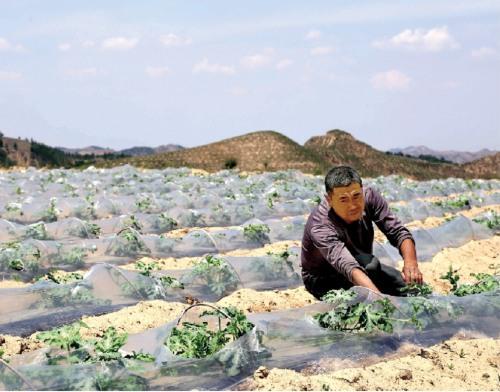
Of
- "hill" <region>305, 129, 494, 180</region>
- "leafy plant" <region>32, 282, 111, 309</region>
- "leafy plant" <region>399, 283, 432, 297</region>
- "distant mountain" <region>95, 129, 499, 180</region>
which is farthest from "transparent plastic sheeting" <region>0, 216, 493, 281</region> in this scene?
"hill" <region>305, 129, 494, 180</region>

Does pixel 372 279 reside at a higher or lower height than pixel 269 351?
higher

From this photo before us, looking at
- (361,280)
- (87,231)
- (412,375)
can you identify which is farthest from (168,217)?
(412,375)

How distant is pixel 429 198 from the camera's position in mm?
21188

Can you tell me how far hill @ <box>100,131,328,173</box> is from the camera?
41.6 metres

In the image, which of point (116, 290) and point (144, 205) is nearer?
point (116, 290)

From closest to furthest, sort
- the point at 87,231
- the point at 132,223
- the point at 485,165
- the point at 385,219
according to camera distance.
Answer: the point at 385,219, the point at 87,231, the point at 132,223, the point at 485,165

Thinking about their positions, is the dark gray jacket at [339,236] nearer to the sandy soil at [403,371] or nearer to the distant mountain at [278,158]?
the sandy soil at [403,371]

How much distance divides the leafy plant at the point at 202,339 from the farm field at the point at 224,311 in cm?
5

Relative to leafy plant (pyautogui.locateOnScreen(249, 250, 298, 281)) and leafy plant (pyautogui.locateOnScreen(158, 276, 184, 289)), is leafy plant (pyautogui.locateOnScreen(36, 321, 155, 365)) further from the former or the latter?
leafy plant (pyautogui.locateOnScreen(249, 250, 298, 281))

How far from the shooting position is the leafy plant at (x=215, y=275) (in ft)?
24.9

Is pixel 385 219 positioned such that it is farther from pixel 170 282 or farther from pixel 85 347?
pixel 170 282

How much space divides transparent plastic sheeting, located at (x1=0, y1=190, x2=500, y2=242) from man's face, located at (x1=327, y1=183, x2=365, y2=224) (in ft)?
22.7

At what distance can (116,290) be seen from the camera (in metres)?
7.01

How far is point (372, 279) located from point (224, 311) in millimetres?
1387
